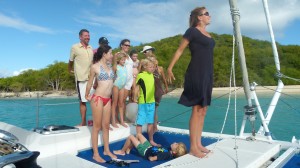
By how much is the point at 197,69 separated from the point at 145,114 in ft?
4.34

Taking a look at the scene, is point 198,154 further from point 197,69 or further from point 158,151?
point 197,69

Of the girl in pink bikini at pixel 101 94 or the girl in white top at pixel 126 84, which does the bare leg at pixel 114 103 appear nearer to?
the girl in white top at pixel 126 84

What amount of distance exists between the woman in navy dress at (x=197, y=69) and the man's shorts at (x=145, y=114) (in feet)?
3.12

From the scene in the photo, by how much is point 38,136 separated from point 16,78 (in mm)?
89439

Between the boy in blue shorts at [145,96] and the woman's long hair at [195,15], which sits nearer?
the woman's long hair at [195,15]

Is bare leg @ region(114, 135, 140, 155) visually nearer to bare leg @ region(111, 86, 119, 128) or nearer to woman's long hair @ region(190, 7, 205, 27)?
bare leg @ region(111, 86, 119, 128)

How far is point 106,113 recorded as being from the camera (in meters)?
3.88

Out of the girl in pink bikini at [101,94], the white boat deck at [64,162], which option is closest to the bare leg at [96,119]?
the girl in pink bikini at [101,94]

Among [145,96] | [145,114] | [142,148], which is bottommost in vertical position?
[142,148]

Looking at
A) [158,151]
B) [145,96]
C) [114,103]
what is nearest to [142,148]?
[158,151]

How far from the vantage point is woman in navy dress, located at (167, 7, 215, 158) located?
11.0ft

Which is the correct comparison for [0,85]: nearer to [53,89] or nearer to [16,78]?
[16,78]

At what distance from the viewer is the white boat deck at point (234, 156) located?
3.18 meters

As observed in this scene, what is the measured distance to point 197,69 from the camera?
340 centimetres
